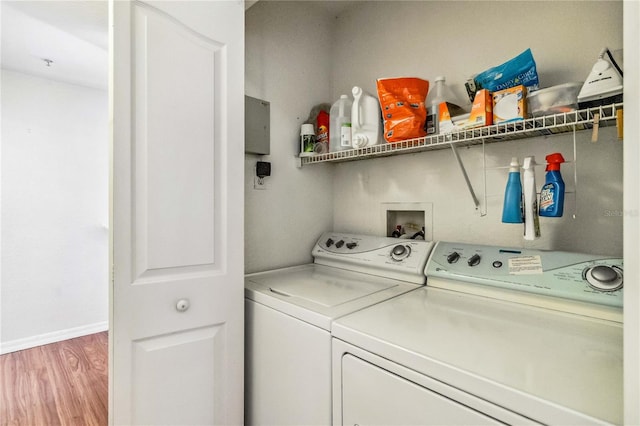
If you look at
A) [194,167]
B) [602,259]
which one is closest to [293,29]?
[194,167]

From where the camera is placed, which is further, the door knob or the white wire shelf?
the door knob

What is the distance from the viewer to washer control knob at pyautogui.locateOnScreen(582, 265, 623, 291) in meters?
1.05

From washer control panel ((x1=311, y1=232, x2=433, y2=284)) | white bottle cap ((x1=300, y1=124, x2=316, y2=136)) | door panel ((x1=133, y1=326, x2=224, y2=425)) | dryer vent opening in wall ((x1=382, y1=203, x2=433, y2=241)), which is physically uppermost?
white bottle cap ((x1=300, y1=124, x2=316, y2=136))

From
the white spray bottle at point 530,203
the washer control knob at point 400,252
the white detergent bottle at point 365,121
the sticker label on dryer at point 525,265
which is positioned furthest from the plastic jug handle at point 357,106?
the sticker label on dryer at point 525,265

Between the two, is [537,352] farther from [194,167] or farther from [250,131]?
[250,131]

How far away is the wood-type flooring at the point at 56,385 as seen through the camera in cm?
209

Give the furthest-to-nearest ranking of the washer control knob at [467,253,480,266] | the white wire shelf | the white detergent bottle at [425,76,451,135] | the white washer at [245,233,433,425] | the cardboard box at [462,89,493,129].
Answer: the white detergent bottle at [425,76,451,135] → the washer control knob at [467,253,480,266] → the cardboard box at [462,89,493,129] → the white washer at [245,233,433,425] → the white wire shelf

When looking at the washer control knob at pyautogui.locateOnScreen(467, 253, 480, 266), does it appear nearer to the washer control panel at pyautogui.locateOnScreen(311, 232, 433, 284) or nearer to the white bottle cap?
the washer control panel at pyautogui.locateOnScreen(311, 232, 433, 284)

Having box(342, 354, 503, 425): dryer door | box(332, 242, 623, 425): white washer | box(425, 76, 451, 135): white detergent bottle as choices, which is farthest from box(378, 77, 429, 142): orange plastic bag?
box(342, 354, 503, 425): dryer door

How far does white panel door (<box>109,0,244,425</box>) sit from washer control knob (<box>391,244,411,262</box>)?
0.82 m

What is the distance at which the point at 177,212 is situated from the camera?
1.32m

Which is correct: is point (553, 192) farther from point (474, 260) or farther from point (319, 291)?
point (319, 291)

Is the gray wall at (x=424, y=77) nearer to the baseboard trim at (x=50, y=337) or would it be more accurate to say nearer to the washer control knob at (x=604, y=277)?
the washer control knob at (x=604, y=277)

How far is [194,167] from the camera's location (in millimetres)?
1362
